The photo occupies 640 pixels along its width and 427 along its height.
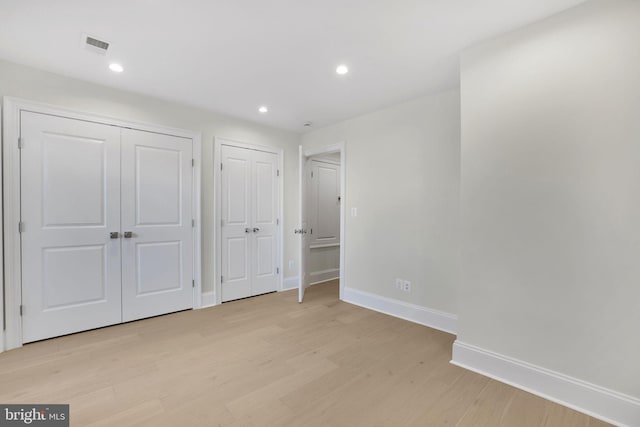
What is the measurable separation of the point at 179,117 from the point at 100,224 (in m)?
1.51

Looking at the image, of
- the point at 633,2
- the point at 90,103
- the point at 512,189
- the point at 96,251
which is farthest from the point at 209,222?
the point at 633,2

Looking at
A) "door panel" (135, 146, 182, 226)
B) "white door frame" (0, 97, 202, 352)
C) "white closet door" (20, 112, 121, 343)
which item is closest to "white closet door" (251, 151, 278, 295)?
"door panel" (135, 146, 182, 226)

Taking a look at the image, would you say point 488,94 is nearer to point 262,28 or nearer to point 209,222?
point 262,28

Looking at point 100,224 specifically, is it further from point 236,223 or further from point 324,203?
point 324,203

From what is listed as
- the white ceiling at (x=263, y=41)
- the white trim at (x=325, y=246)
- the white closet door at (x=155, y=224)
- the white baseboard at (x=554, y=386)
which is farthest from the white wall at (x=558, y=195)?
the white closet door at (x=155, y=224)

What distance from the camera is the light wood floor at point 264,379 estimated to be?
5.31ft

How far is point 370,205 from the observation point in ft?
11.7

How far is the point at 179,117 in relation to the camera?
131 inches

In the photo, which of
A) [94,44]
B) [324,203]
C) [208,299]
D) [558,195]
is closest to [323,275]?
[324,203]

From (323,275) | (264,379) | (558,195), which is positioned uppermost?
(558,195)

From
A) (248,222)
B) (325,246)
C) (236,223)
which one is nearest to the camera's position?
(236,223)

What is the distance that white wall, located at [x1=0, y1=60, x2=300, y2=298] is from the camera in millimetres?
2484

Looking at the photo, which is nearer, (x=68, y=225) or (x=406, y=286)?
(x=68, y=225)

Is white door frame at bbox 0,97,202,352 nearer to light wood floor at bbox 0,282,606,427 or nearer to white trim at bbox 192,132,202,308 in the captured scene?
light wood floor at bbox 0,282,606,427
